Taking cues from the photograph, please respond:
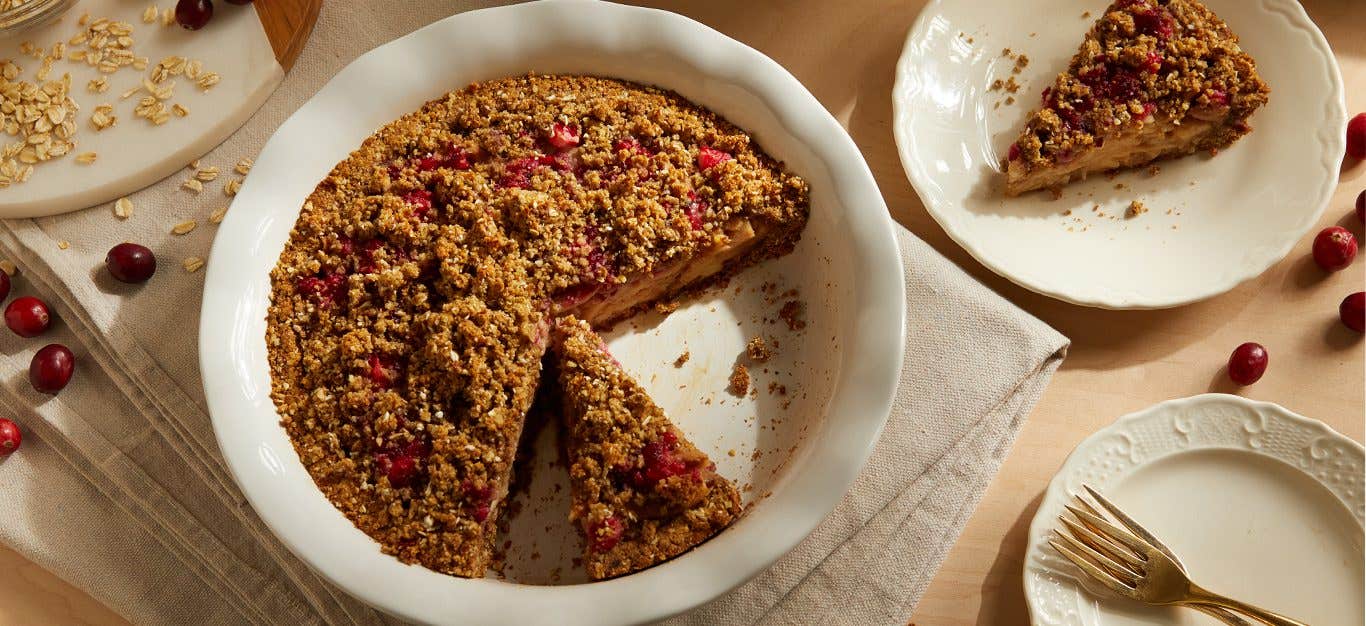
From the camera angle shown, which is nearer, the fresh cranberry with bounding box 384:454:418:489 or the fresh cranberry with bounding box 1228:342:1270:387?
the fresh cranberry with bounding box 384:454:418:489

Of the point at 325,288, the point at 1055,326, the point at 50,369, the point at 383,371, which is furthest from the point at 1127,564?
the point at 50,369

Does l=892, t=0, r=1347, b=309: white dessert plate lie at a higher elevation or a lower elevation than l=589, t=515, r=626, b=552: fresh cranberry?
higher

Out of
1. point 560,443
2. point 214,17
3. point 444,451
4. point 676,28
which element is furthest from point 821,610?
point 214,17

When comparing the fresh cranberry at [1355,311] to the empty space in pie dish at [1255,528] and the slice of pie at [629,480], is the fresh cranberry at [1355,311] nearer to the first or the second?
the empty space in pie dish at [1255,528]

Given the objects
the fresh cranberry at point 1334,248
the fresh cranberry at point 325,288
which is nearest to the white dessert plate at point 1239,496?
the fresh cranberry at point 1334,248

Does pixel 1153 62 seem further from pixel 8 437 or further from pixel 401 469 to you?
pixel 8 437

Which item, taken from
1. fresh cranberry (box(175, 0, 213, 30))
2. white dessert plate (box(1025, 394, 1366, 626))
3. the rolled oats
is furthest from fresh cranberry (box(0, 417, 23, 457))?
white dessert plate (box(1025, 394, 1366, 626))

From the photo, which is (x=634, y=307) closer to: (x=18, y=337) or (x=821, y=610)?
(x=821, y=610)

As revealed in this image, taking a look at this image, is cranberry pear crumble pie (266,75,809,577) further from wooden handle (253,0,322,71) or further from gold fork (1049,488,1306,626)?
gold fork (1049,488,1306,626)
